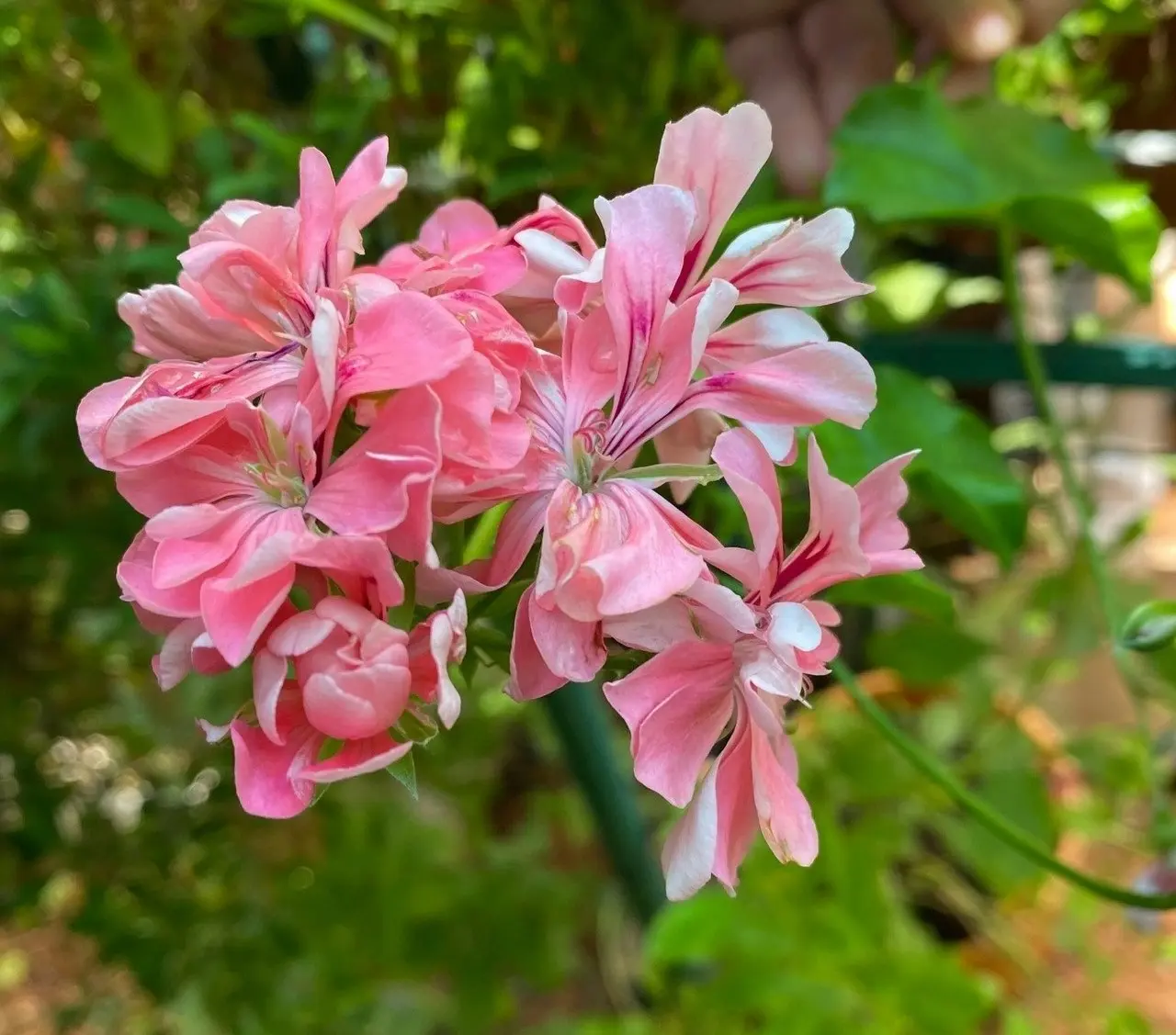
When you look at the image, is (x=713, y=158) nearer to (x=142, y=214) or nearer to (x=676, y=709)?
(x=676, y=709)

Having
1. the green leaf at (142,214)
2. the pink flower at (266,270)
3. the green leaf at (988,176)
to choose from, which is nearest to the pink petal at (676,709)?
the pink flower at (266,270)

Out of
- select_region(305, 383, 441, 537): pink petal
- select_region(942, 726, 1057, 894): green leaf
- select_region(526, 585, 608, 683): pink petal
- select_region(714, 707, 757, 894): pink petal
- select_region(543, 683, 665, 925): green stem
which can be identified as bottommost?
select_region(942, 726, 1057, 894): green leaf

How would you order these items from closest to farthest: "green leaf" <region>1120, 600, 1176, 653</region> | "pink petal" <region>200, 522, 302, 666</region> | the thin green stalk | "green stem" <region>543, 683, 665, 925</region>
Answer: "pink petal" <region>200, 522, 302, 666</region>
"green leaf" <region>1120, 600, 1176, 653</region>
the thin green stalk
"green stem" <region>543, 683, 665, 925</region>

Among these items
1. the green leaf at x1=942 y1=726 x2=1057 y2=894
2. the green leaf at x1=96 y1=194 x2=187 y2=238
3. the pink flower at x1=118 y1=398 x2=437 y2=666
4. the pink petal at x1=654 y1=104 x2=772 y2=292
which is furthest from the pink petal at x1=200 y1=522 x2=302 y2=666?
the green leaf at x1=942 y1=726 x2=1057 y2=894

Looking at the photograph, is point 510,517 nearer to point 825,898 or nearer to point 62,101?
point 62,101

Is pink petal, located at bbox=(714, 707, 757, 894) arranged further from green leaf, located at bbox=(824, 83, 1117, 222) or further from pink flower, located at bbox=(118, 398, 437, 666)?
green leaf, located at bbox=(824, 83, 1117, 222)

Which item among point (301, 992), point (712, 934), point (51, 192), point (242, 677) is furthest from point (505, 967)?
point (51, 192)
